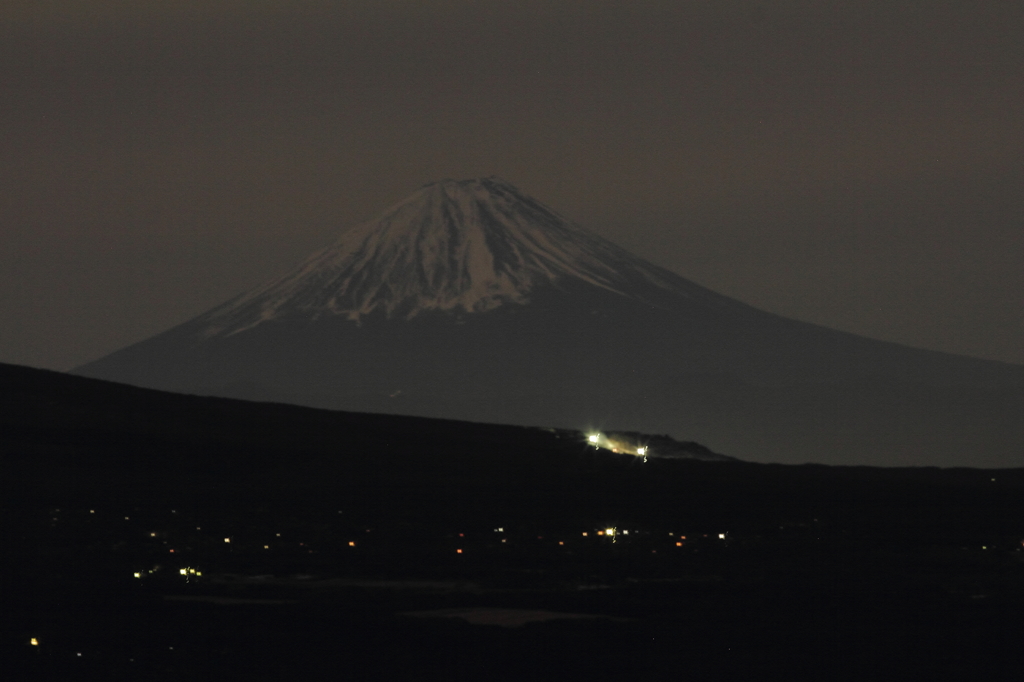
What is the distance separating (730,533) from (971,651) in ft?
108

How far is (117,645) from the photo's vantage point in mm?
31922

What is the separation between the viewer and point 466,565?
4997 cm

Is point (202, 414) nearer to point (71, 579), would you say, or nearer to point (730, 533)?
point (730, 533)

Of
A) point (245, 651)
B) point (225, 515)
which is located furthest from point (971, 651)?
point (225, 515)

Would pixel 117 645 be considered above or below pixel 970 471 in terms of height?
below

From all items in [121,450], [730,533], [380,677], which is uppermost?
[121,450]

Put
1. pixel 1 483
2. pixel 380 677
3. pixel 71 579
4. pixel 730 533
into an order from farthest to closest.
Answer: pixel 1 483, pixel 730 533, pixel 71 579, pixel 380 677

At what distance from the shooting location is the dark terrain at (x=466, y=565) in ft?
102

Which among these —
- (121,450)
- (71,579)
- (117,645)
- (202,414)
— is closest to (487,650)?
(117,645)

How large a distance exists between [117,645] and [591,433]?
96.3m

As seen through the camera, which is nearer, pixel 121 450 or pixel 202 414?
pixel 121 450

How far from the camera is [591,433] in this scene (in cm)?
12738

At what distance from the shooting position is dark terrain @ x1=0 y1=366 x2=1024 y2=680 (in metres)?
31.2

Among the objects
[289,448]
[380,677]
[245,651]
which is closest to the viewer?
[380,677]
